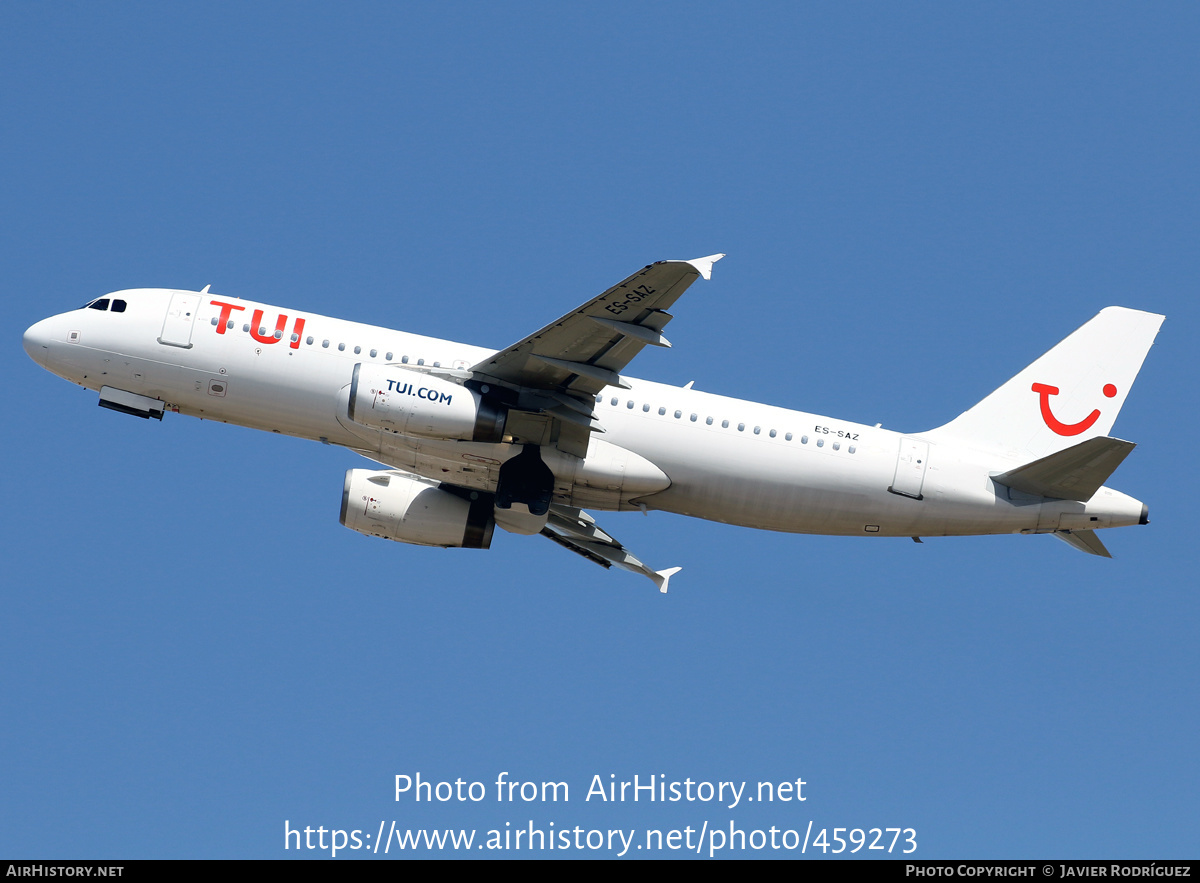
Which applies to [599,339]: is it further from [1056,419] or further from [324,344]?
[1056,419]

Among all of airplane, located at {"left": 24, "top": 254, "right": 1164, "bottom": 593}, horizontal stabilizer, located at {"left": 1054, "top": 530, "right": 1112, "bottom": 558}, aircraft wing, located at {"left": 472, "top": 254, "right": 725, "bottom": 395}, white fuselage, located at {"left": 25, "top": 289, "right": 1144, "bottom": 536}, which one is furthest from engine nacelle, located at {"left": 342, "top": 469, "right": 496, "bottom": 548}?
horizontal stabilizer, located at {"left": 1054, "top": 530, "right": 1112, "bottom": 558}

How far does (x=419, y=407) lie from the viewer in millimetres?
31641

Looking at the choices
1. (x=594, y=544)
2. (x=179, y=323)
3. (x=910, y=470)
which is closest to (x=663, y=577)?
(x=594, y=544)

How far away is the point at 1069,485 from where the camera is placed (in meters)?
33.5

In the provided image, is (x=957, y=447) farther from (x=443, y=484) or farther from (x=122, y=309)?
(x=122, y=309)

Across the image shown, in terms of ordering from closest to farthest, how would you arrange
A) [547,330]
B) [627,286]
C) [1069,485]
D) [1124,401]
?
[627,286] < [547,330] < [1069,485] < [1124,401]

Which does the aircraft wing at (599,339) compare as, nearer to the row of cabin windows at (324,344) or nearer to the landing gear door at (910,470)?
the row of cabin windows at (324,344)

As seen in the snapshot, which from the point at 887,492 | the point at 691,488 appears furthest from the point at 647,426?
the point at 887,492

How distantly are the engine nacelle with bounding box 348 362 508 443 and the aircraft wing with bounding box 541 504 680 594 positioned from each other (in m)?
6.92

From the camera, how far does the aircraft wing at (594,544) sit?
38781 millimetres

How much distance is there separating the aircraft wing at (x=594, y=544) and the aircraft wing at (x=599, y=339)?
680cm

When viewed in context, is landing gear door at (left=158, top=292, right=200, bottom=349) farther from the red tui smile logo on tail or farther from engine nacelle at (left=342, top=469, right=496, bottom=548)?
the red tui smile logo on tail

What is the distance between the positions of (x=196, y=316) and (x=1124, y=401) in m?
25.5

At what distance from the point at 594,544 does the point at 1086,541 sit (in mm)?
14003
